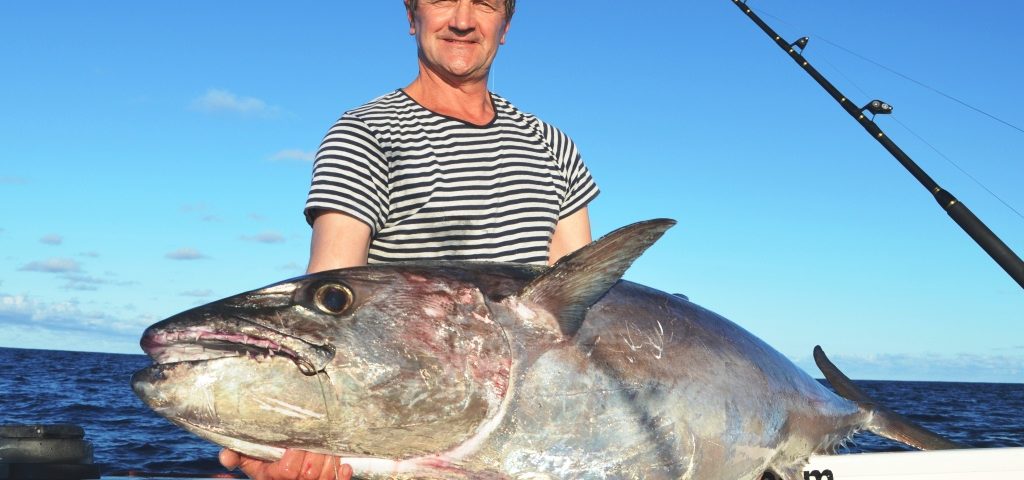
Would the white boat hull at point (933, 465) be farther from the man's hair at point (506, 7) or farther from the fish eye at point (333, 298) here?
the fish eye at point (333, 298)

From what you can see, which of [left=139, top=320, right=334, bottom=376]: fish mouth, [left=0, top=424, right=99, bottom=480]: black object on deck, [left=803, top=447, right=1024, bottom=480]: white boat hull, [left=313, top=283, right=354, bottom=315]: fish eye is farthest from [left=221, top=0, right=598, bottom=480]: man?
[left=0, top=424, right=99, bottom=480]: black object on deck

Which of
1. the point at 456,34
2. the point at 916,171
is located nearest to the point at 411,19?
the point at 456,34

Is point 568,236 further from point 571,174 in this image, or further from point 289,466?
point 289,466

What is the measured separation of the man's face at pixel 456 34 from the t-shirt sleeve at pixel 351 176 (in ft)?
1.49

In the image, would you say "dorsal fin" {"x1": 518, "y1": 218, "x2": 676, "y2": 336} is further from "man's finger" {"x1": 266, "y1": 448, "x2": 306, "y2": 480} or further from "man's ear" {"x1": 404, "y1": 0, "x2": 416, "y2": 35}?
"man's ear" {"x1": 404, "y1": 0, "x2": 416, "y2": 35}

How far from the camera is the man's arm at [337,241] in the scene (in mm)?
2531

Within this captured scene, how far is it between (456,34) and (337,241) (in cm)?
94

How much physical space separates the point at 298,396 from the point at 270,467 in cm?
22

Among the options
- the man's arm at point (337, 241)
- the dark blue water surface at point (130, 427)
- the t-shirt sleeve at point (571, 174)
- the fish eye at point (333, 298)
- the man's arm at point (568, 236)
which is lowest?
the dark blue water surface at point (130, 427)

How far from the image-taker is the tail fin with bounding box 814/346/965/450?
11.1 ft

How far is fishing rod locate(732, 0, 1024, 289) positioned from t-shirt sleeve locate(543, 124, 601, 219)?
2.53 metres

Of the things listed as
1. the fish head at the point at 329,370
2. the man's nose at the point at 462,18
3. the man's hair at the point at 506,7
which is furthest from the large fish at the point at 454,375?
the man's hair at the point at 506,7

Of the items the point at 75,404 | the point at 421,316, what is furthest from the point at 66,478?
the point at 75,404

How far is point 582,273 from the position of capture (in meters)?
2.04
